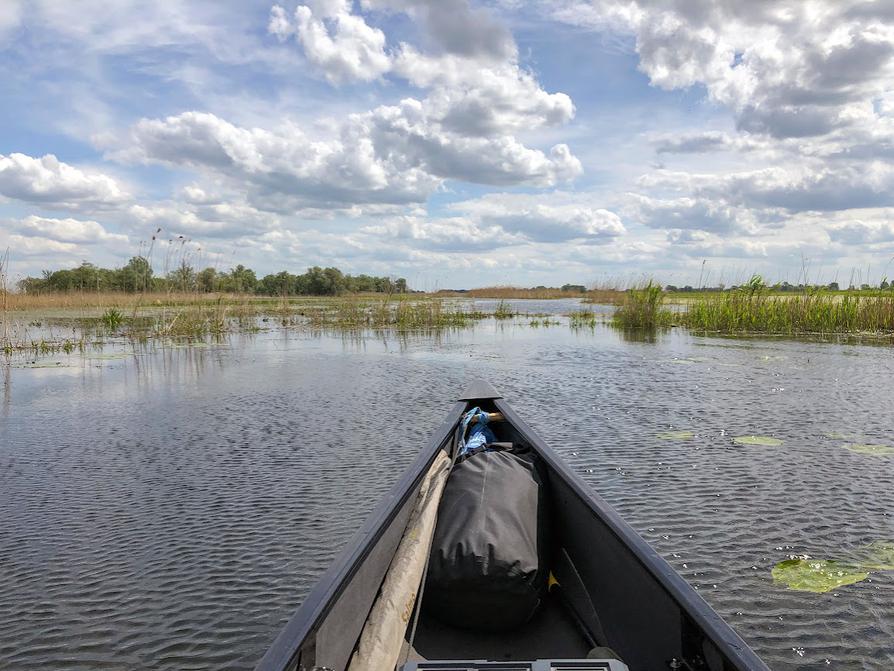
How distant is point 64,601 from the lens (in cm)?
312

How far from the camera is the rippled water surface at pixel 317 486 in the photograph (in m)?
2.89

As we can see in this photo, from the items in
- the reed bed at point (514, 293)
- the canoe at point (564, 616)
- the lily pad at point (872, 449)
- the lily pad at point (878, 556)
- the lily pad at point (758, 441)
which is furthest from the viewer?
the reed bed at point (514, 293)

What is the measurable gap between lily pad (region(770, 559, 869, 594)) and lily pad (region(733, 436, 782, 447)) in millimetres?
2589

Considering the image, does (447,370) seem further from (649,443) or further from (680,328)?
(680,328)

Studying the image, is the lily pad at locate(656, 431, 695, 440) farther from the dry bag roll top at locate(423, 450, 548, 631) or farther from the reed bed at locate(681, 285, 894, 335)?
the reed bed at locate(681, 285, 894, 335)

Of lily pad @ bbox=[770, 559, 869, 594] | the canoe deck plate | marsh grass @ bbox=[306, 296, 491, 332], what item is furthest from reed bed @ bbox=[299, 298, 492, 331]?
the canoe deck plate

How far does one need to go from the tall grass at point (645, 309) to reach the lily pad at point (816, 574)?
51.9ft

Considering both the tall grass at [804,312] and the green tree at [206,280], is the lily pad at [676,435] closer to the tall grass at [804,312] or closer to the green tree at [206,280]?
the tall grass at [804,312]

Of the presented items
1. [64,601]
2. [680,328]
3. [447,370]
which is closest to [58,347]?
[447,370]

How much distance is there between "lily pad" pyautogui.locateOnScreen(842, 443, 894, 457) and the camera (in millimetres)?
5500

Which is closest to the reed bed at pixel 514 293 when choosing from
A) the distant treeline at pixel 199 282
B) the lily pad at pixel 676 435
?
the distant treeline at pixel 199 282

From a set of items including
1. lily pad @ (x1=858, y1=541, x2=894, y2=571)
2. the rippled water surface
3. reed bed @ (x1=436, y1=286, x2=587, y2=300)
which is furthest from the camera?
reed bed @ (x1=436, y1=286, x2=587, y2=300)

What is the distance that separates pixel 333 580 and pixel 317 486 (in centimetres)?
294

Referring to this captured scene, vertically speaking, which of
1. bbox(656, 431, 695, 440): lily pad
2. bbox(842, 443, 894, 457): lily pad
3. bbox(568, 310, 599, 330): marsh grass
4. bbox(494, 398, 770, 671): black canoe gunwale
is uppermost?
bbox(568, 310, 599, 330): marsh grass
